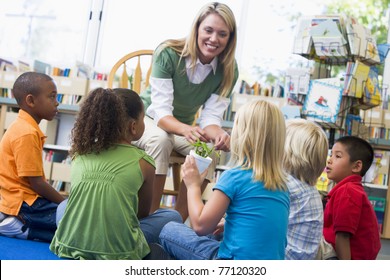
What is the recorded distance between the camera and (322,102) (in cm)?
268

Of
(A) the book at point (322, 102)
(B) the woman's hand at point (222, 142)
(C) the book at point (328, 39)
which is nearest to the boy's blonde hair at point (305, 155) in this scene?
(B) the woman's hand at point (222, 142)

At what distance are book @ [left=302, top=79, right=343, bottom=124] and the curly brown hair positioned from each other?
1.28 metres

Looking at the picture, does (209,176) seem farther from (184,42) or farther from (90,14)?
(90,14)

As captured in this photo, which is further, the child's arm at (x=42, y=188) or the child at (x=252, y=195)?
the child's arm at (x=42, y=188)

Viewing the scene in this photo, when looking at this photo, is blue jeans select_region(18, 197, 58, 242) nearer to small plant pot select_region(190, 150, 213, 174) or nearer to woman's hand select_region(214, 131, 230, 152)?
Answer: small plant pot select_region(190, 150, 213, 174)

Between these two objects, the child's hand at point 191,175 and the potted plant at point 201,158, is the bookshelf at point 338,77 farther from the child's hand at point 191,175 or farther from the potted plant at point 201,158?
the child's hand at point 191,175

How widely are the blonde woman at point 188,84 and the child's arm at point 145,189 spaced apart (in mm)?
Answer: 421

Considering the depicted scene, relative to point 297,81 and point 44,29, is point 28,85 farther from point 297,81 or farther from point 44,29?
point 44,29

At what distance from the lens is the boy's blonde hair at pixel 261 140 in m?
1.48

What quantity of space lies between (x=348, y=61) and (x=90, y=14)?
2894mm

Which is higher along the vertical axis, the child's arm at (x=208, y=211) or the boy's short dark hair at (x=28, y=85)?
the boy's short dark hair at (x=28, y=85)

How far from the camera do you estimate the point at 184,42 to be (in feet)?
7.95

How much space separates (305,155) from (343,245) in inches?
14.0

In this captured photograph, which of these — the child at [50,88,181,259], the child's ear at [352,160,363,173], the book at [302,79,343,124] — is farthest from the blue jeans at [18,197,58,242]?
the book at [302,79,343,124]
